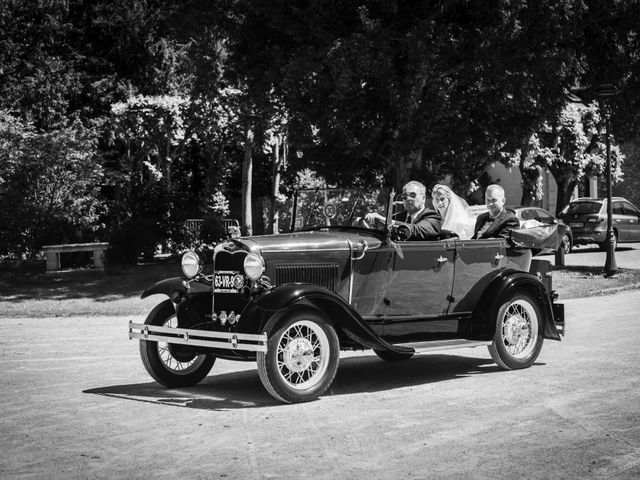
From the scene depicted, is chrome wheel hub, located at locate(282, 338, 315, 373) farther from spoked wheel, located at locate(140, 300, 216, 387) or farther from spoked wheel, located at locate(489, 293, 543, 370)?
spoked wheel, located at locate(489, 293, 543, 370)

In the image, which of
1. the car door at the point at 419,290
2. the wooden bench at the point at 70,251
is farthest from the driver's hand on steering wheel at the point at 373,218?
the wooden bench at the point at 70,251

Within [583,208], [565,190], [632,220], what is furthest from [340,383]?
[565,190]

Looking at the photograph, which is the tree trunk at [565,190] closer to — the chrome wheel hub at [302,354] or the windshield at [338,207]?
the windshield at [338,207]

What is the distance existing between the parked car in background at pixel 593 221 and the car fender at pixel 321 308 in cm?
2225

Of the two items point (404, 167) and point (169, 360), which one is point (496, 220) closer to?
point (169, 360)

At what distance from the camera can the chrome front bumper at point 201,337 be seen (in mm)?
7516

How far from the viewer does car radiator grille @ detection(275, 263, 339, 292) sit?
27.3 ft

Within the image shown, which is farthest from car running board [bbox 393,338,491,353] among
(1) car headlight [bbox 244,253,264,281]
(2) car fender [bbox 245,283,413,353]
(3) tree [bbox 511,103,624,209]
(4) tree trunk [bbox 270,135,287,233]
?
(3) tree [bbox 511,103,624,209]

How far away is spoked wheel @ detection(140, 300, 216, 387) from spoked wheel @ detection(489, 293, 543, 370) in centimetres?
290

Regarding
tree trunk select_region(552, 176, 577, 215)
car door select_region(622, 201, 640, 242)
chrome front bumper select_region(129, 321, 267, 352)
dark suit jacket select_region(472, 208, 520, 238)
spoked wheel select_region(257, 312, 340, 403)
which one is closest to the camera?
chrome front bumper select_region(129, 321, 267, 352)

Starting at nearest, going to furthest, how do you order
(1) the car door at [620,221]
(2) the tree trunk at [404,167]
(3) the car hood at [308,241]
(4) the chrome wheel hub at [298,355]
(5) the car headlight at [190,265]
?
(4) the chrome wheel hub at [298,355]
(3) the car hood at [308,241]
(5) the car headlight at [190,265]
(2) the tree trunk at [404,167]
(1) the car door at [620,221]

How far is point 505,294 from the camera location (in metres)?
9.41

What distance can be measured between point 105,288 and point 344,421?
45.3 ft

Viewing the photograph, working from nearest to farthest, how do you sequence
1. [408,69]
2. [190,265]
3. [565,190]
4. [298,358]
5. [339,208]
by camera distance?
[298,358], [190,265], [339,208], [408,69], [565,190]
